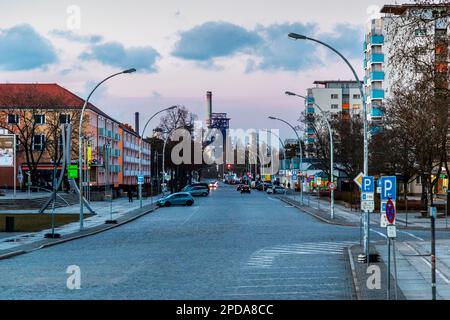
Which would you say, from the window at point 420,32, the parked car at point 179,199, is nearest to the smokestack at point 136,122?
the parked car at point 179,199

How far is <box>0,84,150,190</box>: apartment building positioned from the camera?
3310 inches

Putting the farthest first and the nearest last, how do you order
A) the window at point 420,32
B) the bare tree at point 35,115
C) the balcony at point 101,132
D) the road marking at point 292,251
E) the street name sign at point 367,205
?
1. the balcony at point 101,132
2. the bare tree at point 35,115
3. the road marking at point 292,251
4. the window at point 420,32
5. the street name sign at point 367,205

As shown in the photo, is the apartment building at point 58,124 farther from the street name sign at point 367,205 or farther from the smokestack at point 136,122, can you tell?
the street name sign at point 367,205

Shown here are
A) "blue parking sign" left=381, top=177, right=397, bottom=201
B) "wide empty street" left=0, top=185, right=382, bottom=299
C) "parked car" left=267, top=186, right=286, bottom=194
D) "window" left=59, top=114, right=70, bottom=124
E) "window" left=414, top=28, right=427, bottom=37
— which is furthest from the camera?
"parked car" left=267, top=186, right=286, bottom=194

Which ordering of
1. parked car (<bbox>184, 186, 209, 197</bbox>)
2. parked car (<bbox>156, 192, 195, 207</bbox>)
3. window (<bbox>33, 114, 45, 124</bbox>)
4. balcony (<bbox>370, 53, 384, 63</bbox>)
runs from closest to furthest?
1. parked car (<bbox>156, 192, 195, 207</bbox>)
2. window (<bbox>33, 114, 45, 124</bbox>)
3. parked car (<bbox>184, 186, 209, 197</bbox>)
4. balcony (<bbox>370, 53, 384, 63</bbox>)

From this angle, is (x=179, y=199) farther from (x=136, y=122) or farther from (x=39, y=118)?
(x=136, y=122)

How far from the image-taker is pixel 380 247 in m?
27.5

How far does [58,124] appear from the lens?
274 feet

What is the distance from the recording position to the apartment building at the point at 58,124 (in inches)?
3310

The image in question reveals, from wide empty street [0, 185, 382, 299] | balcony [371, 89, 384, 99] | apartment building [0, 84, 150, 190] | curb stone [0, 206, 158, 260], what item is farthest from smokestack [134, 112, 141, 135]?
wide empty street [0, 185, 382, 299]

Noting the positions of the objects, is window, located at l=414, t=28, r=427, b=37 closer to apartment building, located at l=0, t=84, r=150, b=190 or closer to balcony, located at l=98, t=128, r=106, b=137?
apartment building, located at l=0, t=84, r=150, b=190

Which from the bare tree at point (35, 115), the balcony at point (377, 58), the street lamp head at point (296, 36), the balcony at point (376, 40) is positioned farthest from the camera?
the balcony at point (377, 58)

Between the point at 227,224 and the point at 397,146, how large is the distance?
21.9 meters

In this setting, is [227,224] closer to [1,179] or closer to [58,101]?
[58,101]
